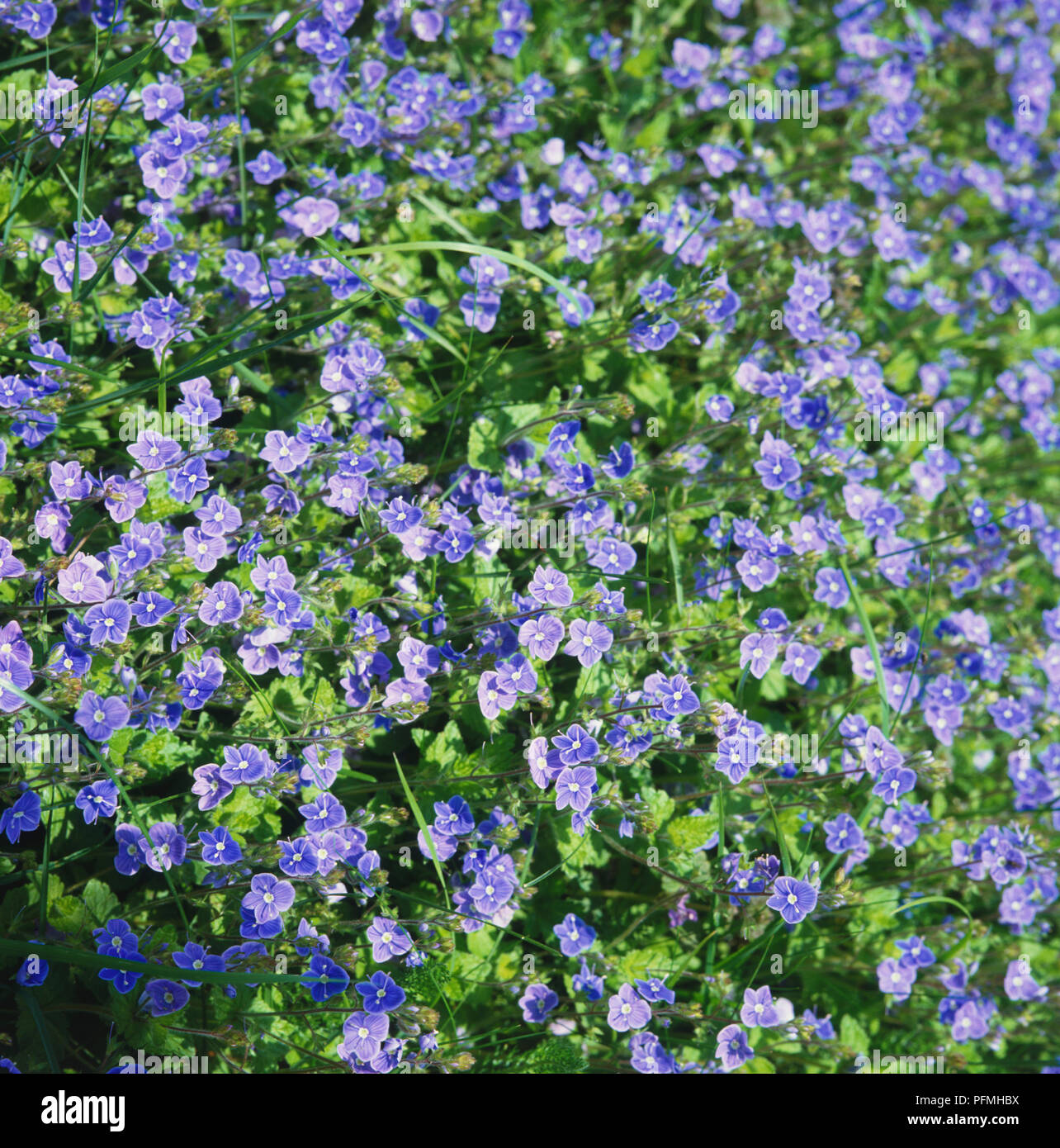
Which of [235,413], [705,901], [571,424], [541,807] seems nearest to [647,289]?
[571,424]

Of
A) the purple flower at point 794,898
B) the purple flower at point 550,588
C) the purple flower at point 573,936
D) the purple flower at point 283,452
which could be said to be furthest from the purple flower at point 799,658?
the purple flower at point 283,452

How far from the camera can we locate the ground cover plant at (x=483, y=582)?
11.1 feet

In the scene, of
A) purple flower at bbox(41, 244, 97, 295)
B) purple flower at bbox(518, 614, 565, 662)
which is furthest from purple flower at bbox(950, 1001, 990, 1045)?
purple flower at bbox(41, 244, 97, 295)

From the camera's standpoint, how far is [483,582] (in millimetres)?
3955

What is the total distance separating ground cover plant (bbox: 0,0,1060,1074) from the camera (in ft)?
11.1

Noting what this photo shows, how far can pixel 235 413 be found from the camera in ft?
14.0

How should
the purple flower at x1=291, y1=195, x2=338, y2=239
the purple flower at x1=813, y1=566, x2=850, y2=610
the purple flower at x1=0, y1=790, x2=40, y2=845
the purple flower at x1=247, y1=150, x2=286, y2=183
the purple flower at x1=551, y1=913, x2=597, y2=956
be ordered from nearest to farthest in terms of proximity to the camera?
the purple flower at x1=0, y1=790, x2=40, y2=845, the purple flower at x1=551, y1=913, x2=597, y2=956, the purple flower at x1=291, y1=195, x2=338, y2=239, the purple flower at x1=247, y1=150, x2=286, y2=183, the purple flower at x1=813, y1=566, x2=850, y2=610

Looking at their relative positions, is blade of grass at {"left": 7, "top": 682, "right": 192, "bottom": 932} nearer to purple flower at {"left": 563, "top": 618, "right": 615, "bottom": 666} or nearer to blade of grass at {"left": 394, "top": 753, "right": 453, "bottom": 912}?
blade of grass at {"left": 394, "top": 753, "right": 453, "bottom": 912}

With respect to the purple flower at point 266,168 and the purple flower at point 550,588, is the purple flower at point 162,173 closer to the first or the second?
the purple flower at point 266,168

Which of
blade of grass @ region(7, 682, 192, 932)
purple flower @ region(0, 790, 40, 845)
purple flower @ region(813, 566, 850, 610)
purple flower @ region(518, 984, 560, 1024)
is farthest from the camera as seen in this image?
purple flower @ region(813, 566, 850, 610)

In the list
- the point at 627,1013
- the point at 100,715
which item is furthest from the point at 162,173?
the point at 627,1013

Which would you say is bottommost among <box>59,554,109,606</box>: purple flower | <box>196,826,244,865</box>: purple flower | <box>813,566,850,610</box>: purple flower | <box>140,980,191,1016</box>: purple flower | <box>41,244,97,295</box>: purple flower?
<box>140,980,191,1016</box>: purple flower
